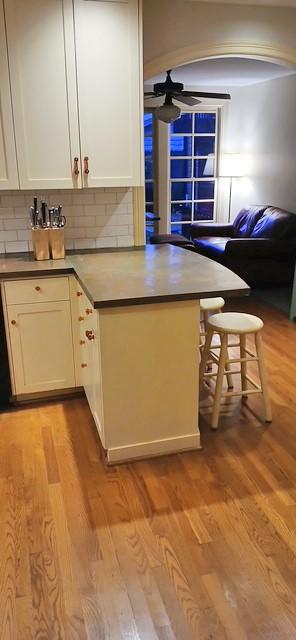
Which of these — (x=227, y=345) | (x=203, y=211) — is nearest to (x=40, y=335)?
(x=227, y=345)

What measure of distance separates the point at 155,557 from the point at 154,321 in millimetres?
975

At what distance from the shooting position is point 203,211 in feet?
25.5

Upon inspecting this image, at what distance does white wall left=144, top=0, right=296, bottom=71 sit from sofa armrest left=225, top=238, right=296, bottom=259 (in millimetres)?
2220

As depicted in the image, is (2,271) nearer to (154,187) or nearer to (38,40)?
(38,40)

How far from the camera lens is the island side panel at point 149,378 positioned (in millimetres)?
2205

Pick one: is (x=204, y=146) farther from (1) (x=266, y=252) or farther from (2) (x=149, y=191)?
(1) (x=266, y=252)

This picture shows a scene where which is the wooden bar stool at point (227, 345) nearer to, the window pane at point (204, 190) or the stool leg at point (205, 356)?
the stool leg at point (205, 356)

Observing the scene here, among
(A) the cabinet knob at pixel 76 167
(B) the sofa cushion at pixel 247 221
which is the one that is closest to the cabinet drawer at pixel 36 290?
(A) the cabinet knob at pixel 76 167

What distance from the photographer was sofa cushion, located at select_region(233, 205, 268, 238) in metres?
6.13

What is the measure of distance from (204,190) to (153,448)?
596 cm

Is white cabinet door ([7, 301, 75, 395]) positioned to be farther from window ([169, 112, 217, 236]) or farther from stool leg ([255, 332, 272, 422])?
window ([169, 112, 217, 236])

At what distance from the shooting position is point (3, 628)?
1.54m

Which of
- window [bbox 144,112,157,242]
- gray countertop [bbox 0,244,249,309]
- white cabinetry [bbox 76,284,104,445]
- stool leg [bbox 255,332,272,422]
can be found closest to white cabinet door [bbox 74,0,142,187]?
gray countertop [bbox 0,244,249,309]

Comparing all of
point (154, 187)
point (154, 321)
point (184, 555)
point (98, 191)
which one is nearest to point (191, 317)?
point (154, 321)
